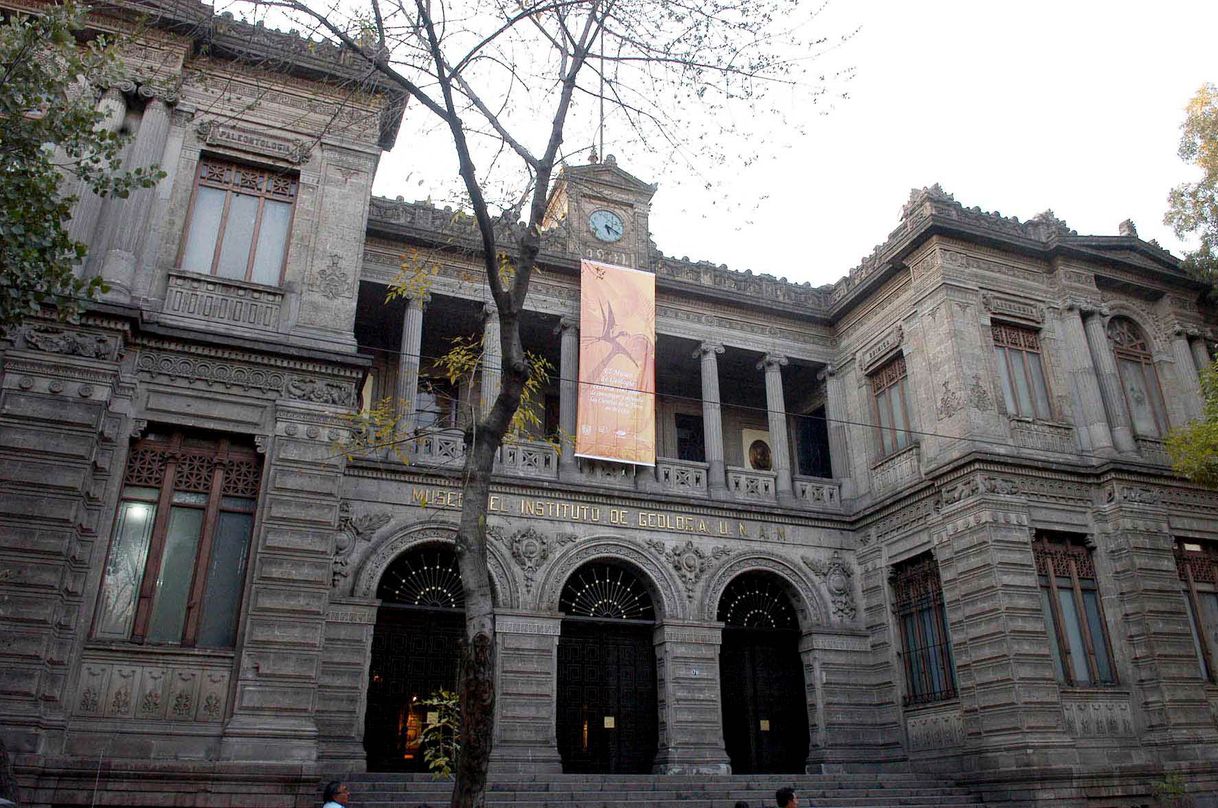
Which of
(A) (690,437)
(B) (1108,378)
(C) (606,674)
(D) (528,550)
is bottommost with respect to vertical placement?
(C) (606,674)

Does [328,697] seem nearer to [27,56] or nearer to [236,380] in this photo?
[236,380]

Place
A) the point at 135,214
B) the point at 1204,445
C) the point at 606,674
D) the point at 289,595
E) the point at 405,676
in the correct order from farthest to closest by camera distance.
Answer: the point at 606,674, the point at 405,676, the point at 1204,445, the point at 135,214, the point at 289,595

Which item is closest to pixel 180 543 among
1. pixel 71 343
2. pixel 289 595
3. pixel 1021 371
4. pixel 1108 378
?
pixel 289 595

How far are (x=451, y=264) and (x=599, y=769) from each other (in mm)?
10550

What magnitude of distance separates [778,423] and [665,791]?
9040 mm

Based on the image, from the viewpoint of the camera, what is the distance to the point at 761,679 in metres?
19.6

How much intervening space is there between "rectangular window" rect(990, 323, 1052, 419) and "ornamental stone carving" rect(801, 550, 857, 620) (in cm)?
499

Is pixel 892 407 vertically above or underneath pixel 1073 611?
above

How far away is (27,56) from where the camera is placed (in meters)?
9.63

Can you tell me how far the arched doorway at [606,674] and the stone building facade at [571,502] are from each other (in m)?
0.08

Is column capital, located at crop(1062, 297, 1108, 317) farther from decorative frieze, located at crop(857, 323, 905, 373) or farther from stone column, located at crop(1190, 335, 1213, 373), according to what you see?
decorative frieze, located at crop(857, 323, 905, 373)

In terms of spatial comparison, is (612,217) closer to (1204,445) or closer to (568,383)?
(568,383)

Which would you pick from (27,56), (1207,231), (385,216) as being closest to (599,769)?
(385,216)

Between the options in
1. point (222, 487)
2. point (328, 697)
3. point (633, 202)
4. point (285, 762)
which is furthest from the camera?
point (633, 202)
